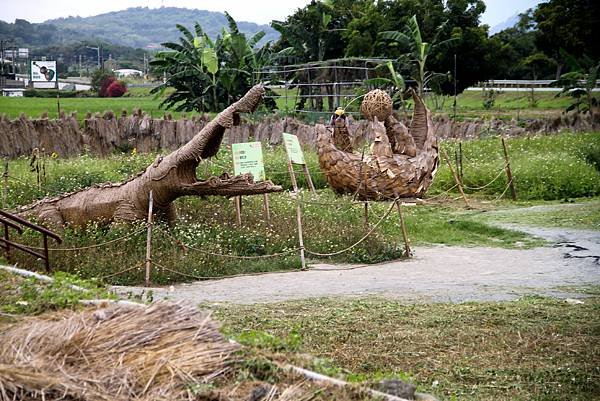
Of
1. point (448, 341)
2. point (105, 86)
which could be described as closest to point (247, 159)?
point (448, 341)

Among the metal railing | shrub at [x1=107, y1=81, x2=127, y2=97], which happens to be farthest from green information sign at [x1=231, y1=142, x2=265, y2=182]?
shrub at [x1=107, y1=81, x2=127, y2=97]

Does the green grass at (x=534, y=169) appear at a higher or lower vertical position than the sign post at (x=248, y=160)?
lower

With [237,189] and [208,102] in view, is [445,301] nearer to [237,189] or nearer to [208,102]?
[237,189]

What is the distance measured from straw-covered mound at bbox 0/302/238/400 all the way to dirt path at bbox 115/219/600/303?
3915 millimetres

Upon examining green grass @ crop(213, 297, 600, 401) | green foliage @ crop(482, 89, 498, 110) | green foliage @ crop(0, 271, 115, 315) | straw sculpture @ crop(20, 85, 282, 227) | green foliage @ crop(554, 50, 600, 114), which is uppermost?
green foliage @ crop(554, 50, 600, 114)

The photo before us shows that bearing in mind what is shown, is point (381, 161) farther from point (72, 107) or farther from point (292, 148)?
point (72, 107)

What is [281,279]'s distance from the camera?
40.2ft

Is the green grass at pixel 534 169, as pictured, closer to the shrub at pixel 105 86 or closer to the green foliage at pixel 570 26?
the green foliage at pixel 570 26

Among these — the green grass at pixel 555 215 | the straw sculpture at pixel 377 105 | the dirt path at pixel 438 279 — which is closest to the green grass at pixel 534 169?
the green grass at pixel 555 215

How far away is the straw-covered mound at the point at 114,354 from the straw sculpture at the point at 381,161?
481 inches

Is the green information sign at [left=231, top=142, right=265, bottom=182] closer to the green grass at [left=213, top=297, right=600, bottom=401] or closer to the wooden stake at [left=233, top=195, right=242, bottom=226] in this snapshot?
the wooden stake at [left=233, top=195, right=242, bottom=226]

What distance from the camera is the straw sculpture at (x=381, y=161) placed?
62.8ft

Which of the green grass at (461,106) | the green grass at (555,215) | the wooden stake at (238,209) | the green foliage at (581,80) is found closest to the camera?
the wooden stake at (238,209)

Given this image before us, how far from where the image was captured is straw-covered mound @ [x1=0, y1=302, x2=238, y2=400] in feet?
18.6
